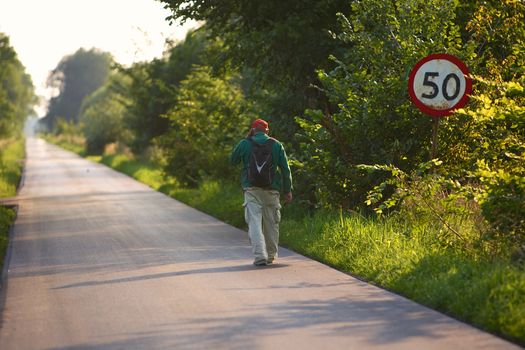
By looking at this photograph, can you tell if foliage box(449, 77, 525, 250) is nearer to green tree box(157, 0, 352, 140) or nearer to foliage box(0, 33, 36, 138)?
green tree box(157, 0, 352, 140)

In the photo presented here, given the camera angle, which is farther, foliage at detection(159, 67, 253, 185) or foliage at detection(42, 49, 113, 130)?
foliage at detection(42, 49, 113, 130)

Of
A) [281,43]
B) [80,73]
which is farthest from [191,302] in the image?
[80,73]

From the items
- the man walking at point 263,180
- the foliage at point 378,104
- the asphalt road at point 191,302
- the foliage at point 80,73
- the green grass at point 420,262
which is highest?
the foliage at point 80,73

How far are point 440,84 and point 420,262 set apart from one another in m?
2.69

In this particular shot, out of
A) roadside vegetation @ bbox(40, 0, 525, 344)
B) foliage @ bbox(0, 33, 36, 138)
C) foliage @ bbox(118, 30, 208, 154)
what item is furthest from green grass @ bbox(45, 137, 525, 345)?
foliage @ bbox(0, 33, 36, 138)

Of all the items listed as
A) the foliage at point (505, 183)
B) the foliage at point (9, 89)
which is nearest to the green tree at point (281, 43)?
the foliage at point (505, 183)

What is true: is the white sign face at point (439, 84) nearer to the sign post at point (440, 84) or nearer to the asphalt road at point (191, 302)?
the sign post at point (440, 84)

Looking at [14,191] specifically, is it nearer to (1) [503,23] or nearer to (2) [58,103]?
(1) [503,23]

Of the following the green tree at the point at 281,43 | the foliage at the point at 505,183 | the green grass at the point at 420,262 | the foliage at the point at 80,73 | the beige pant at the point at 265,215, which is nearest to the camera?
the green grass at the point at 420,262

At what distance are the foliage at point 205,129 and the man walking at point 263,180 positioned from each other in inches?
420

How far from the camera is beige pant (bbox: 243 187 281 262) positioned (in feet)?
37.2

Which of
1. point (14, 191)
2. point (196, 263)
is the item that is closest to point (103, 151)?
point (14, 191)

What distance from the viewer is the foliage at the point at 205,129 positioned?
78.3ft

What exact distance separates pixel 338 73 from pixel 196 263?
4.28m
